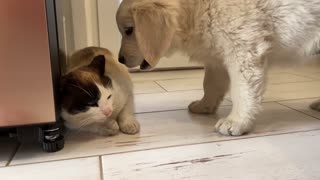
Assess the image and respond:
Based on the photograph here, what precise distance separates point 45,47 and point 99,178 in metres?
0.33

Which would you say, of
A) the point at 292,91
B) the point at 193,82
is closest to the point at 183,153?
the point at 292,91

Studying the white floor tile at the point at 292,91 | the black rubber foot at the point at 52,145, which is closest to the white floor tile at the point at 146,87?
the white floor tile at the point at 292,91

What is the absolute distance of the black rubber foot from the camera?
3.05 ft

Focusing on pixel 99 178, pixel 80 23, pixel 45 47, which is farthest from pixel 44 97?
pixel 80 23

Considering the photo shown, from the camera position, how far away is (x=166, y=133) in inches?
43.6

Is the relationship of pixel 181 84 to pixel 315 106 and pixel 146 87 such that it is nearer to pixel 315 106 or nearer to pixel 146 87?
pixel 146 87

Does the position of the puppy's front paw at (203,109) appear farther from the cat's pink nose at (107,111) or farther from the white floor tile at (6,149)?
the white floor tile at (6,149)

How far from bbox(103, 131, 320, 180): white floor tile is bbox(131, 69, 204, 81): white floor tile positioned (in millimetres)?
1319

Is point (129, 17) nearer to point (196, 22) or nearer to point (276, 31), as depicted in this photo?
point (196, 22)

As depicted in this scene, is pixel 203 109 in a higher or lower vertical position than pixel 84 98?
lower

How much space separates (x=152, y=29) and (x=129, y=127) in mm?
317

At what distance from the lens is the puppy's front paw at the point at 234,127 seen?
1.07 metres

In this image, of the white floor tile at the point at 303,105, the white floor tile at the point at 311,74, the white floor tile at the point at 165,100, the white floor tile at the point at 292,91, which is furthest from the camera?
the white floor tile at the point at 311,74

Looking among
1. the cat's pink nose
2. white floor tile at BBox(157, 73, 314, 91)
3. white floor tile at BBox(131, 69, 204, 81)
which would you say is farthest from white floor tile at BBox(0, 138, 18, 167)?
white floor tile at BBox(131, 69, 204, 81)
